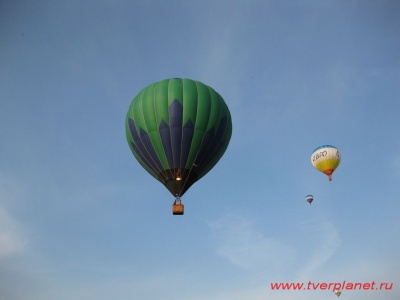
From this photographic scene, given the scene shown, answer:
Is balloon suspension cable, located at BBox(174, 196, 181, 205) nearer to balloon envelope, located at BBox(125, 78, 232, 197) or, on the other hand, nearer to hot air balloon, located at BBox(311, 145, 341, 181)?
balloon envelope, located at BBox(125, 78, 232, 197)

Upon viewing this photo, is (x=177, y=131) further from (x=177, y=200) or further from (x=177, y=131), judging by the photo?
(x=177, y=200)

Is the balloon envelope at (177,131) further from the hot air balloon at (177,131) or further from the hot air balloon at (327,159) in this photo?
the hot air balloon at (327,159)

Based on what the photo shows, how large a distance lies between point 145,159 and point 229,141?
563 cm

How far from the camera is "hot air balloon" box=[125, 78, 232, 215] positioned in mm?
24531

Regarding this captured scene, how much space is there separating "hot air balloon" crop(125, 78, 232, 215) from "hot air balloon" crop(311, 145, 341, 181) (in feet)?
47.9

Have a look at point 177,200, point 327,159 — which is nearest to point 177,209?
point 177,200

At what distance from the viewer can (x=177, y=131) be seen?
80.6 feet

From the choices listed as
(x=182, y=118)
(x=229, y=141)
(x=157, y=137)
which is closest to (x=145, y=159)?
(x=157, y=137)

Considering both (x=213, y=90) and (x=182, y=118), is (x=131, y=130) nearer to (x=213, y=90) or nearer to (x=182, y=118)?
(x=182, y=118)

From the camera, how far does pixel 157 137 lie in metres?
24.7

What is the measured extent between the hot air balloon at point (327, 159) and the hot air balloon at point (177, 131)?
14595mm

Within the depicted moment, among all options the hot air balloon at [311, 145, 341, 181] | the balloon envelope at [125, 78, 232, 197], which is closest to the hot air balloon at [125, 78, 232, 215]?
the balloon envelope at [125, 78, 232, 197]

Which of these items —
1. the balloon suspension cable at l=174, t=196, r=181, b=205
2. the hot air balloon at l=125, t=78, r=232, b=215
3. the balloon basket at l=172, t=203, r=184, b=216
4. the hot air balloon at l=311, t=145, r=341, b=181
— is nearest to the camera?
the balloon basket at l=172, t=203, r=184, b=216

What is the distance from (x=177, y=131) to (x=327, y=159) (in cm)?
1799
